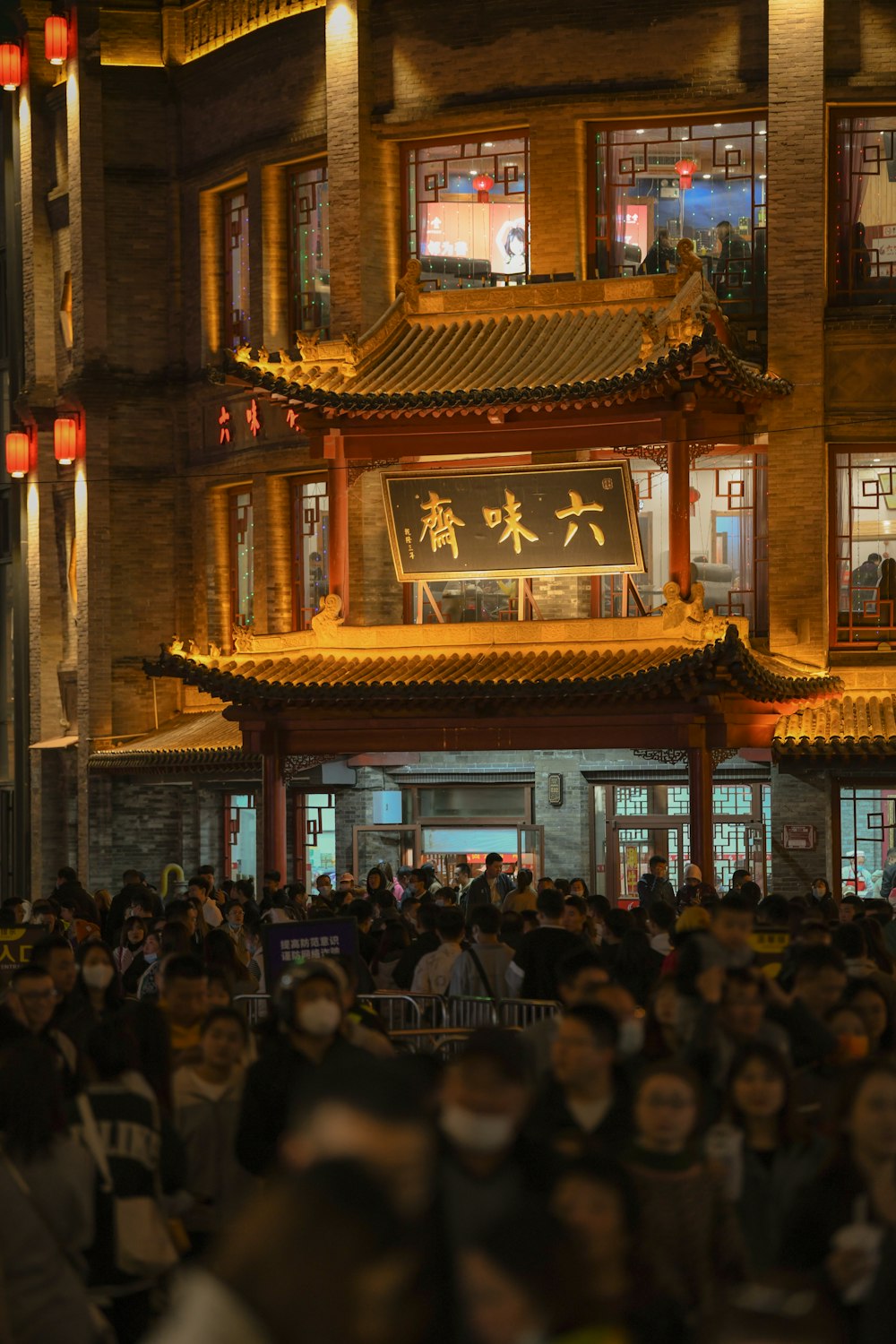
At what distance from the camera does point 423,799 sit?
26.0m

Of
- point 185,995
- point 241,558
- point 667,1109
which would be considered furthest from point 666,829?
point 667,1109

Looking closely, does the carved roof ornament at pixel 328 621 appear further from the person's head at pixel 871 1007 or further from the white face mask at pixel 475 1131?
the white face mask at pixel 475 1131

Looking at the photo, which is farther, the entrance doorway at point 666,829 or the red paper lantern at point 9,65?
the red paper lantern at point 9,65

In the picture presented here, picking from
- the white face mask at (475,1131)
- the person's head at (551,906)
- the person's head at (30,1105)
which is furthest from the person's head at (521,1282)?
the person's head at (551,906)

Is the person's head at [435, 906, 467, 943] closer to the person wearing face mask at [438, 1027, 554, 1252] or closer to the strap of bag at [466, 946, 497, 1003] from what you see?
the strap of bag at [466, 946, 497, 1003]

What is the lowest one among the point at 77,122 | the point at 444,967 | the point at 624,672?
the point at 444,967

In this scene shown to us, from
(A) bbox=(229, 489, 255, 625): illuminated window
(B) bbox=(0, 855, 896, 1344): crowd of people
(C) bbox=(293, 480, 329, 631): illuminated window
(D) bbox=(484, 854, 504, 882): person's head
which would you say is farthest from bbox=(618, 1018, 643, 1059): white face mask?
(A) bbox=(229, 489, 255, 625): illuminated window

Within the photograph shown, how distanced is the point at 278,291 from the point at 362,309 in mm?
2125

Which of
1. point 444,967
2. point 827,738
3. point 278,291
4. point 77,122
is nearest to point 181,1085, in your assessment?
point 444,967

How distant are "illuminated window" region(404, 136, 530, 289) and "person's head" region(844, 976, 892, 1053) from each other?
17892 mm

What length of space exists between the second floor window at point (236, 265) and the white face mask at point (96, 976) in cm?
1932

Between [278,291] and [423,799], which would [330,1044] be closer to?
[423,799]

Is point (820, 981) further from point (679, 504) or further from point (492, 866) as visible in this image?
point (679, 504)

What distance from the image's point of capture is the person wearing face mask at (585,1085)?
6727 millimetres
